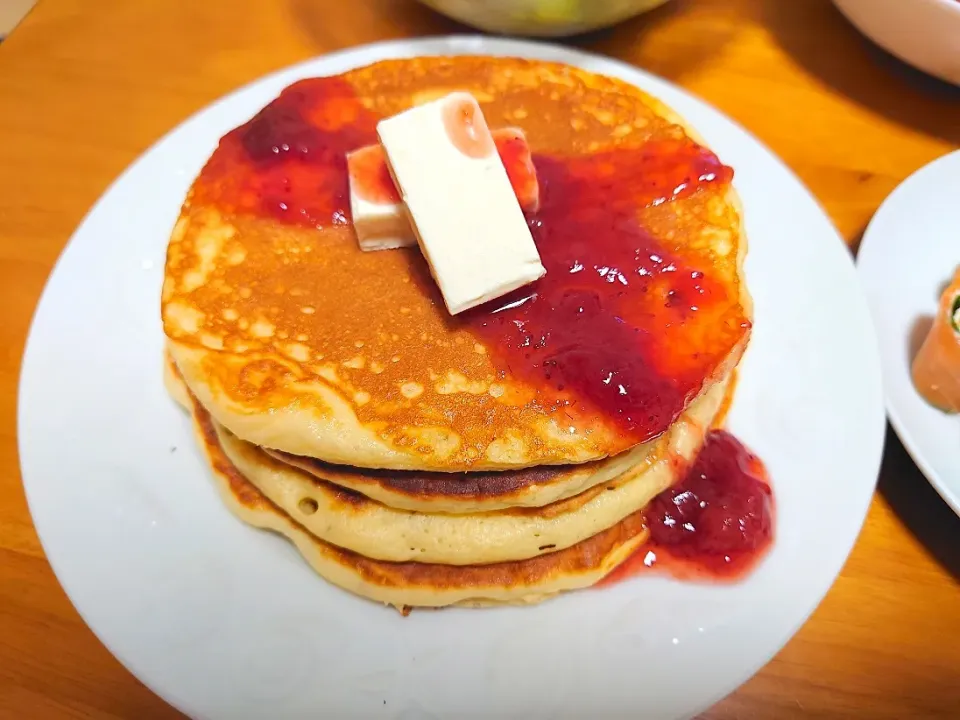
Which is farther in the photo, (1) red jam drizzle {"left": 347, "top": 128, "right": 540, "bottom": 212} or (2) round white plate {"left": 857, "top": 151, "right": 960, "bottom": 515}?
(2) round white plate {"left": 857, "top": 151, "right": 960, "bottom": 515}

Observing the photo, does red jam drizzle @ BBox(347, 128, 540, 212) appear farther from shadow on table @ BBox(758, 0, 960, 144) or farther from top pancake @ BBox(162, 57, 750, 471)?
shadow on table @ BBox(758, 0, 960, 144)

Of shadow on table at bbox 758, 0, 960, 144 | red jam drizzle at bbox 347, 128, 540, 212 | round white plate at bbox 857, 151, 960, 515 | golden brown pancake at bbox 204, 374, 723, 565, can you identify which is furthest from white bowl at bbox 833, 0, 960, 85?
golden brown pancake at bbox 204, 374, 723, 565

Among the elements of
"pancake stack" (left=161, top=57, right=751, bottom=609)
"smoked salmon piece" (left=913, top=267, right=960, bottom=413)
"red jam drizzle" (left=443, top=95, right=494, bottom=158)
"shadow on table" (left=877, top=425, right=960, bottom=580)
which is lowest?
"shadow on table" (left=877, top=425, right=960, bottom=580)

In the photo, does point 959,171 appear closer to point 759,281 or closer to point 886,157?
point 886,157

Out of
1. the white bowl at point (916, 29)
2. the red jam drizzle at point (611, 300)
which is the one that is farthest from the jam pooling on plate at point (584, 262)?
the white bowl at point (916, 29)

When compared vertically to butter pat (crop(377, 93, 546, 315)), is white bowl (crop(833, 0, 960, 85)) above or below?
below

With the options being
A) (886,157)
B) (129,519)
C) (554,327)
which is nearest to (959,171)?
(886,157)
